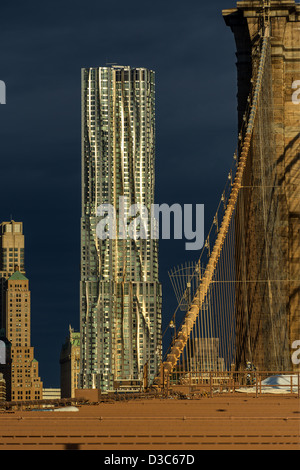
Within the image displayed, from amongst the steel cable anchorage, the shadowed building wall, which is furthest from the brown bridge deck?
the shadowed building wall

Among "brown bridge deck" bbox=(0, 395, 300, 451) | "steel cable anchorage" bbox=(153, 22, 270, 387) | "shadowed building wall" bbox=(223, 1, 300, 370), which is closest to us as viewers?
"brown bridge deck" bbox=(0, 395, 300, 451)

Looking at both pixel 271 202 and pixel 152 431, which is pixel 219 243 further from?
pixel 152 431

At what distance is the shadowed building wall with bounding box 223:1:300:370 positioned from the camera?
176 ft

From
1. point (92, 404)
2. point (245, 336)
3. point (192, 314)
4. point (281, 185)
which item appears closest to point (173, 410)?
point (92, 404)

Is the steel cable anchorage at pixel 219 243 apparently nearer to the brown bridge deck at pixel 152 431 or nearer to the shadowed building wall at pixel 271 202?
the shadowed building wall at pixel 271 202

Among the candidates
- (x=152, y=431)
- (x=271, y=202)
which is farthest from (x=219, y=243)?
(x=152, y=431)

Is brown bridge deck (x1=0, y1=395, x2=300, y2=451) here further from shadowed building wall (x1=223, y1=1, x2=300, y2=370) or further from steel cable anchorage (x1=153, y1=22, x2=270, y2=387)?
shadowed building wall (x1=223, y1=1, x2=300, y2=370)

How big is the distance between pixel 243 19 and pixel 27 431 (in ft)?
107

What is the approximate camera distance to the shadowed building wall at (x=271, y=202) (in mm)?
53625

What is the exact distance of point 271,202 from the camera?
5581cm

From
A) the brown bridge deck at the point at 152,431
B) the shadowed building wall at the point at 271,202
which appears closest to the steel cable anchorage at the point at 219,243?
the shadowed building wall at the point at 271,202
